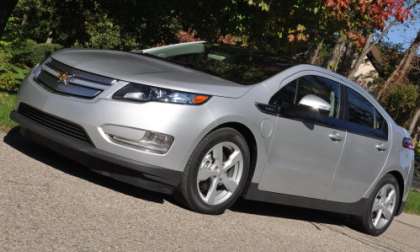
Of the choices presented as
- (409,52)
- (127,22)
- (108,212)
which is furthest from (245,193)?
(409,52)

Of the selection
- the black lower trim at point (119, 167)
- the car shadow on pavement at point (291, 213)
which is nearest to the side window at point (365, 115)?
the car shadow on pavement at point (291, 213)

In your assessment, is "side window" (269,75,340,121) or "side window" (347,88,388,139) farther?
"side window" (347,88,388,139)

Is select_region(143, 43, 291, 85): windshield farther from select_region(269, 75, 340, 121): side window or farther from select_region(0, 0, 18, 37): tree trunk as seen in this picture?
select_region(0, 0, 18, 37): tree trunk

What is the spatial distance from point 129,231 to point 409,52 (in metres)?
16.5

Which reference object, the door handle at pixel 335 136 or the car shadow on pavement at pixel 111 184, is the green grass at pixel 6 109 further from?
the door handle at pixel 335 136

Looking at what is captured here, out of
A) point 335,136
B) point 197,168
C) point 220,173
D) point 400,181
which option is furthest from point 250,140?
point 400,181

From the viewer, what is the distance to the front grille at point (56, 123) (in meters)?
5.73

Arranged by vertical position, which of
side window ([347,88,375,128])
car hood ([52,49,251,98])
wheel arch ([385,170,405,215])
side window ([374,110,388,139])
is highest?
car hood ([52,49,251,98])

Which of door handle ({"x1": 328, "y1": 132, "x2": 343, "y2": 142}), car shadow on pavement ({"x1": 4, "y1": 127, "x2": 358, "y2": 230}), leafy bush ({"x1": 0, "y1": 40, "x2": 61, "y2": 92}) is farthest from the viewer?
leafy bush ({"x1": 0, "y1": 40, "x2": 61, "y2": 92})

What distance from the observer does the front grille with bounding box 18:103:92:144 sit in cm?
573

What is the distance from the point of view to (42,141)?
6.00m

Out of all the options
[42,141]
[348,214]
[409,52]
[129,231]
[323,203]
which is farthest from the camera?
[409,52]

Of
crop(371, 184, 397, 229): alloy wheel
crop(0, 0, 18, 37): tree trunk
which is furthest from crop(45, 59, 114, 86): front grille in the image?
crop(0, 0, 18, 37): tree trunk

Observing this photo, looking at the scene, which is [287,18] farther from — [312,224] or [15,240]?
[15,240]
